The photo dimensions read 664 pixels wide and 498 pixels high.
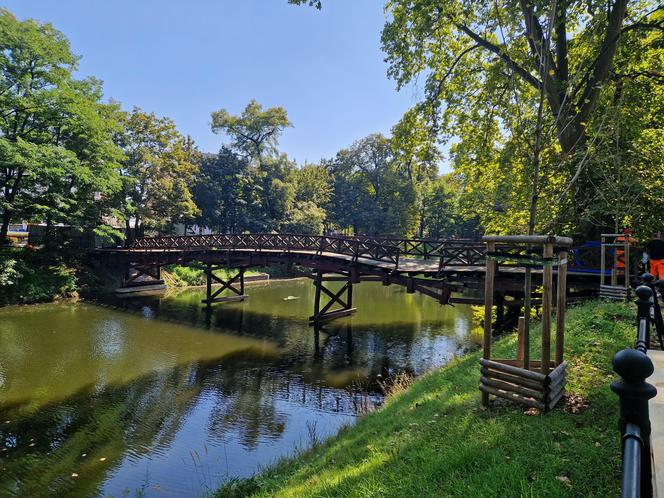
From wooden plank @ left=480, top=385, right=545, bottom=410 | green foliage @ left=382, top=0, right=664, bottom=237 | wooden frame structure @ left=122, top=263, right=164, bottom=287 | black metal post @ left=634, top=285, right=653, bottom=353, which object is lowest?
wooden frame structure @ left=122, top=263, right=164, bottom=287

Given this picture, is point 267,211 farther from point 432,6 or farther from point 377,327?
point 432,6

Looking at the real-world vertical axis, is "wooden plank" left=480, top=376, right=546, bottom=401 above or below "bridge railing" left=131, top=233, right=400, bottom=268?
below

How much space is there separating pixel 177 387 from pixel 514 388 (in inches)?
384

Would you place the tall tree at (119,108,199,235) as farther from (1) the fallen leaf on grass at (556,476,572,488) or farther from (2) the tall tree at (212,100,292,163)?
(1) the fallen leaf on grass at (556,476,572,488)

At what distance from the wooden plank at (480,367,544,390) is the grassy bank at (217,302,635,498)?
1.06 feet

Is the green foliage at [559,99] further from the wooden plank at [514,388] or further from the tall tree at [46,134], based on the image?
the tall tree at [46,134]

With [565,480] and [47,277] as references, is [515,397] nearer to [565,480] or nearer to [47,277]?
[565,480]

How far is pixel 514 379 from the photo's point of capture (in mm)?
4566

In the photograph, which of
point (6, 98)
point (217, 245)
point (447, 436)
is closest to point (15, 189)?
point (6, 98)

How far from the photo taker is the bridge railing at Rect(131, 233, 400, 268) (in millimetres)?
17969

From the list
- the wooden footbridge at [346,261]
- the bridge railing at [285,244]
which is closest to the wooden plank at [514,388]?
the wooden footbridge at [346,261]

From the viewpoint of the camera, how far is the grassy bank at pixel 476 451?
331cm

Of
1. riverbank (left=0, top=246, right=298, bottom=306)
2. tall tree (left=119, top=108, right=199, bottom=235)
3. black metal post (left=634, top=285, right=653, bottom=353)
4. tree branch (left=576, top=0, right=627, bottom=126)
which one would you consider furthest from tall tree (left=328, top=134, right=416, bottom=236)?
black metal post (left=634, top=285, right=653, bottom=353)

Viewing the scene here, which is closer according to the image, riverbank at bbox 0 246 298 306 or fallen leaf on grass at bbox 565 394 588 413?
fallen leaf on grass at bbox 565 394 588 413
